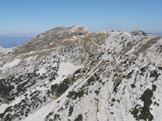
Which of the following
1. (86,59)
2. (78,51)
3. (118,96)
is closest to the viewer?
(118,96)

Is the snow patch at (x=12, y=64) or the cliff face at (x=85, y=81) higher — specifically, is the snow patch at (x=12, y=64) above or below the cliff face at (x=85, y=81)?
below

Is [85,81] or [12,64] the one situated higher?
[85,81]

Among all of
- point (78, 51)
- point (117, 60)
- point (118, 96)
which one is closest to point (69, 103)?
point (118, 96)

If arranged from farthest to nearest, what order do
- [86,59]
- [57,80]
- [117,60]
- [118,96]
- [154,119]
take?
1. [86,59]
2. [57,80]
3. [117,60]
4. [118,96]
5. [154,119]

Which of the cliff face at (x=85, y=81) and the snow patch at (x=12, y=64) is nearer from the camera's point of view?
the cliff face at (x=85, y=81)

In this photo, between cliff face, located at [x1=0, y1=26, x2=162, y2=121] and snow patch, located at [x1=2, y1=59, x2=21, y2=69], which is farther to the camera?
snow patch, located at [x1=2, y1=59, x2=21, y2=69]

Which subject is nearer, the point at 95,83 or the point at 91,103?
the point at 91,103

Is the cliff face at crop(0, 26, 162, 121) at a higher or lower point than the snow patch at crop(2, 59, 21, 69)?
higher

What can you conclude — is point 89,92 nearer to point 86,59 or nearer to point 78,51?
point 86,59
